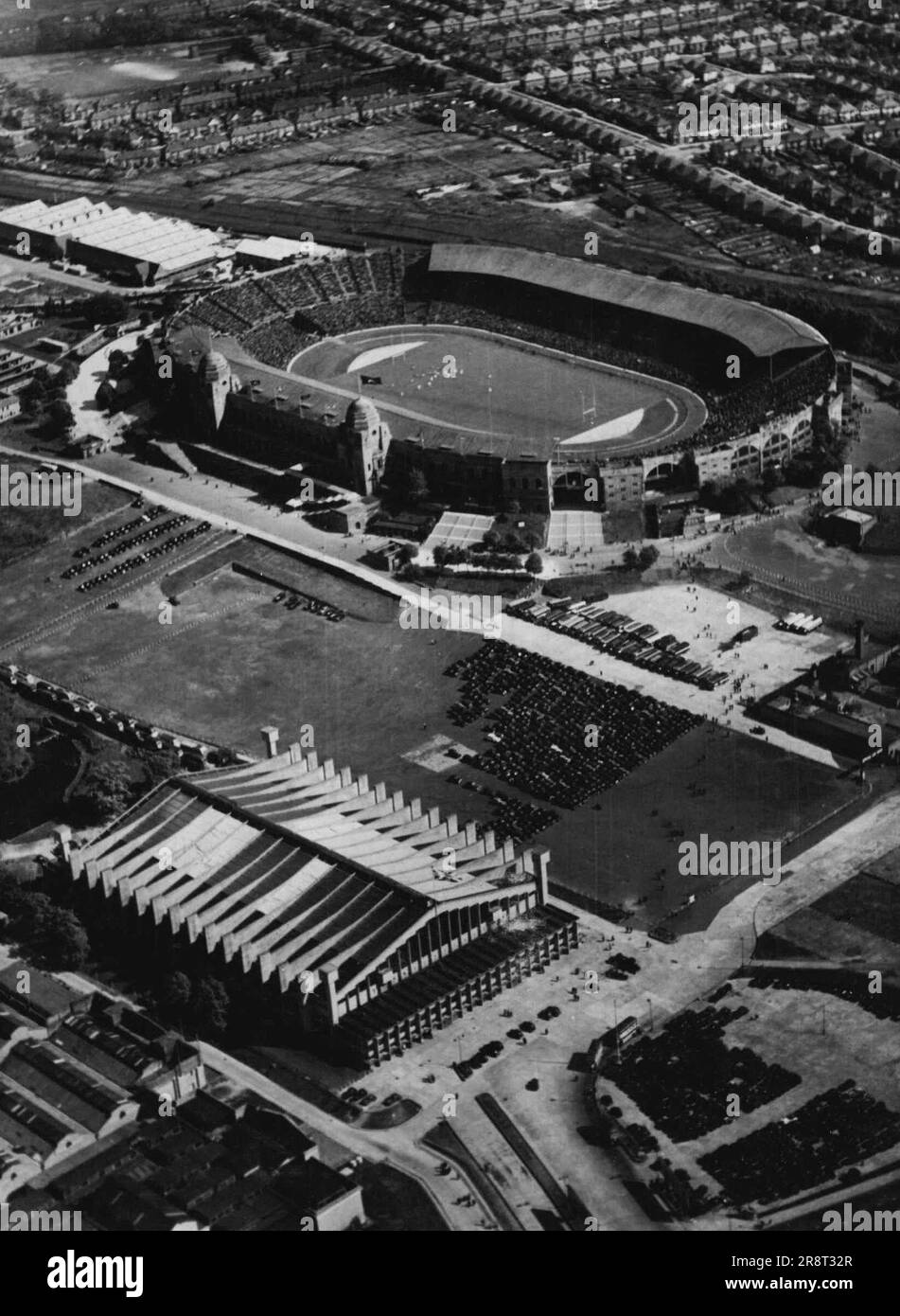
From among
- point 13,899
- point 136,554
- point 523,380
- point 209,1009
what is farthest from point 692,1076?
point 523,380

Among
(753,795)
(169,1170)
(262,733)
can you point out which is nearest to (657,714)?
(753,795)

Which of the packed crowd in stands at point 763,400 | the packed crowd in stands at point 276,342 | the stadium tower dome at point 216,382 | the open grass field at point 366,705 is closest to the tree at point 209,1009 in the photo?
the open grass field at point 366,705

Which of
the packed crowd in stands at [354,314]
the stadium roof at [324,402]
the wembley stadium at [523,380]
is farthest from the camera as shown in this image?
the packed crowd in stands at [354,314]

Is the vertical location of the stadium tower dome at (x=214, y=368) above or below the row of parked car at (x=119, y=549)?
above

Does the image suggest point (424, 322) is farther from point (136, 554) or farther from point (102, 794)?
point (102, 794)

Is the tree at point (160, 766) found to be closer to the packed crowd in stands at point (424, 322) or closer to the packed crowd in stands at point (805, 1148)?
the packed crowd in stands at point (805, 1148)

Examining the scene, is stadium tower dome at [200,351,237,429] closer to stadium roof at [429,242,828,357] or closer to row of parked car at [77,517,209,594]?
row of parked car at [77,517,209,594]
